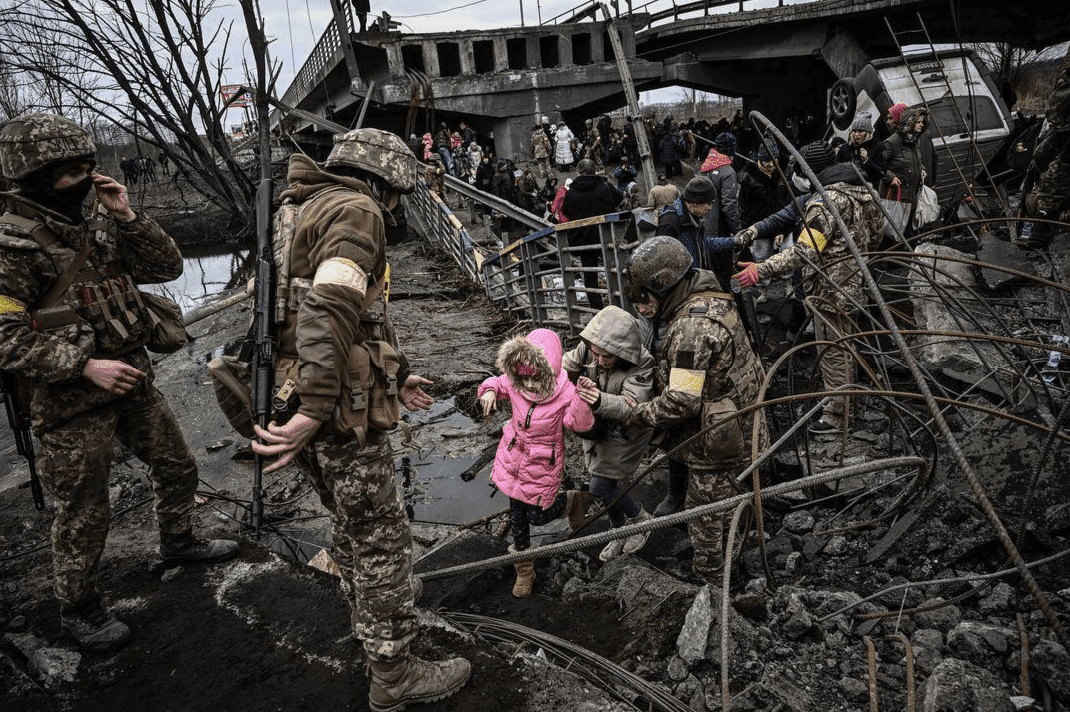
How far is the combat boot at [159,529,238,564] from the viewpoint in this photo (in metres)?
3.26

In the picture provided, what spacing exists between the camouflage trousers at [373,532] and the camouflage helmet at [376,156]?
104 centimetres

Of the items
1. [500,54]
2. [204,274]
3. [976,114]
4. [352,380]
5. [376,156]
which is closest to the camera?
[352,380]

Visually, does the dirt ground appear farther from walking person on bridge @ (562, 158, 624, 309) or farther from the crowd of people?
walking person on bridge @ (562, 158, 624, 309)

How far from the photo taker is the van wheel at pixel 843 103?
9.48m

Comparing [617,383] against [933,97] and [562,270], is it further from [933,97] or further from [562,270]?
[933,97]

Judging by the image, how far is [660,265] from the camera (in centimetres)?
316

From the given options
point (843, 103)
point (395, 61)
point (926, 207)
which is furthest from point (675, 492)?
point (395, 61)

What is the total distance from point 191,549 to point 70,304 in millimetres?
1426

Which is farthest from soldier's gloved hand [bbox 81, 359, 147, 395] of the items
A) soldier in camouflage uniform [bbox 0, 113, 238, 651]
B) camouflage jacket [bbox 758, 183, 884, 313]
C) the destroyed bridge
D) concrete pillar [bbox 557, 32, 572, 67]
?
concrete pillar [bbox 557, 32, 572, 67]

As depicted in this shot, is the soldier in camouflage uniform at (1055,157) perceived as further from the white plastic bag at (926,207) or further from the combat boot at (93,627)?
the combat boot at (93,627)

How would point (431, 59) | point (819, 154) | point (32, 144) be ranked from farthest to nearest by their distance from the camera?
point (431, 59) < point (819, 154) < point (32, 144)

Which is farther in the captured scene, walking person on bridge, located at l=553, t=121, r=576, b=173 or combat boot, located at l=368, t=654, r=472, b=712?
walking person on bridge, located at l=553, t=121, r=576, b=173

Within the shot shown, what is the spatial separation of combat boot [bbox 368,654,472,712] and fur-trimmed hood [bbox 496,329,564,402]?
4.68 ft

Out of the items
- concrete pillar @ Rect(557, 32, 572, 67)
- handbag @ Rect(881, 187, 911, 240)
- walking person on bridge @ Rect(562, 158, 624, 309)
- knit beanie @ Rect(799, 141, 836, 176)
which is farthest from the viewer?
concrete pillar @ Rect(557, 32, 572, 67)
